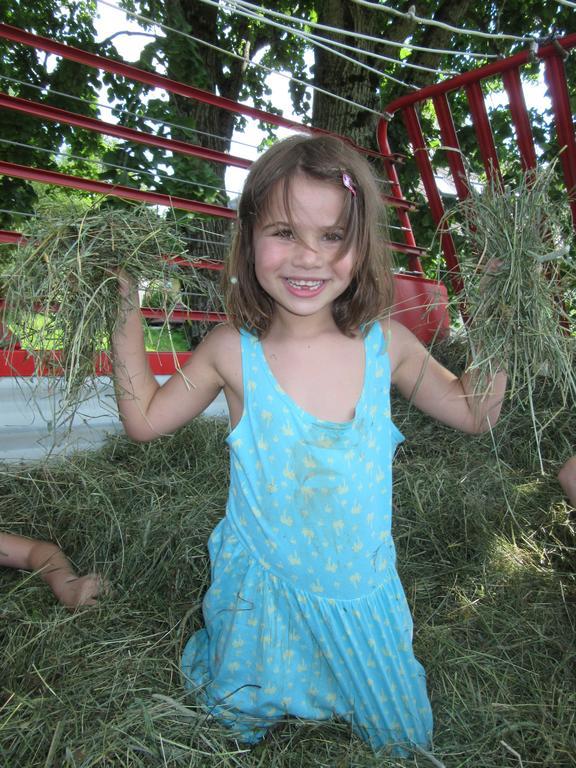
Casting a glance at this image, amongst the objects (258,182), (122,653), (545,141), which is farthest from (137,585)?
(545,141)

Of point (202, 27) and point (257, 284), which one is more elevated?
point (202, 27)

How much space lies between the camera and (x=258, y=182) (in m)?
1.49

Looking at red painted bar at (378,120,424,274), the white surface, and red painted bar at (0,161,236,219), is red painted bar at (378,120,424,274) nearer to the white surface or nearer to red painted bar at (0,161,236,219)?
red painted bar at (0,161,236,219)

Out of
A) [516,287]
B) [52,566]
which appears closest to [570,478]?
[516,287]

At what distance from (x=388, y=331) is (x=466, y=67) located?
7258 millimetres

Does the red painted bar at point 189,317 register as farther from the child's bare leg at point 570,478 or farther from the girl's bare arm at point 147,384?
the child's bare leg at point 570,478

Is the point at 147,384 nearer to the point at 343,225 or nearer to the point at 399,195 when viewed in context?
the point at 343,225

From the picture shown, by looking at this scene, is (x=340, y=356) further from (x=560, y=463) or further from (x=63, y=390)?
(x=560, y=463)

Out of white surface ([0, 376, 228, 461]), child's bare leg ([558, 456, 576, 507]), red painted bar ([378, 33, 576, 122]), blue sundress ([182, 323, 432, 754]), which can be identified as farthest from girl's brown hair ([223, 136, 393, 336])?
red painted bar ([378, 33, 576, 122])

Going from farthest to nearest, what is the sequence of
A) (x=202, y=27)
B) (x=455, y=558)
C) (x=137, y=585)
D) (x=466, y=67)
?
(x=466, y=67) < (x=202, y=27) < (x=455, y=558) < (x=137, y=585)

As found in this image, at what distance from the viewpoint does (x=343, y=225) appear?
4.82ft

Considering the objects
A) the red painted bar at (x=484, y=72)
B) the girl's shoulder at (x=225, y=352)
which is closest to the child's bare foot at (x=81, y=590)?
the girl's shoulder at (x=225, y=352)

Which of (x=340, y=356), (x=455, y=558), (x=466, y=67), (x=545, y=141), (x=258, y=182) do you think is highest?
(x=466, y=67)

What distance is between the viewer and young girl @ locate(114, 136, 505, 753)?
148 cm
